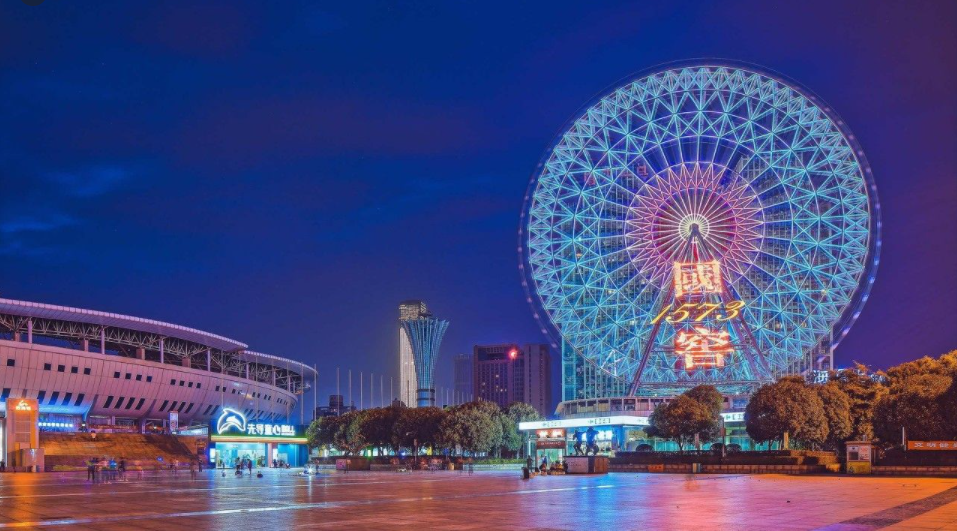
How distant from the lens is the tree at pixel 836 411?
8950cm

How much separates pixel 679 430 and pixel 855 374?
18450 mm

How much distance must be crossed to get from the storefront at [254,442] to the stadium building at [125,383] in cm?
14

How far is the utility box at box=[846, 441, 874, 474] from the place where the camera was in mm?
65625

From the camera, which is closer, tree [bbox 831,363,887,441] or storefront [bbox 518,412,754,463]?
tree [bbox 831,363,887,441]

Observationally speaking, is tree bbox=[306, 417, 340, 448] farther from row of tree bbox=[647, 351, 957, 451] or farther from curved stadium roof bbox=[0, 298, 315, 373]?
row of tree bbox=[647, 351, 957, 451]

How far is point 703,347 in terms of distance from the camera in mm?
110188

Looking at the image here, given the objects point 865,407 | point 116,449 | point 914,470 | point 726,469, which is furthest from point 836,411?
point 116,449

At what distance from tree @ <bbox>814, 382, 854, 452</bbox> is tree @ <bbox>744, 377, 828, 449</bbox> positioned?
1.14 metres

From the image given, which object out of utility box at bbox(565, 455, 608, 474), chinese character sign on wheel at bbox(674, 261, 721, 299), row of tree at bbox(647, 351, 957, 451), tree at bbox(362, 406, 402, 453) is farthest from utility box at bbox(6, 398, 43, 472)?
chinese character sign on wheel at bbox(674, 261, 721, 299)

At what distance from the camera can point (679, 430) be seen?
329ft

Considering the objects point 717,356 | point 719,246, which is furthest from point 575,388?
point 719,246

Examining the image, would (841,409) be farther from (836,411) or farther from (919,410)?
(919,410)

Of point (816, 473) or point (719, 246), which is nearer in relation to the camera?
point (816, 473)

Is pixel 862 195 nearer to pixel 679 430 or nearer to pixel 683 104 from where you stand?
pixel 683 104
